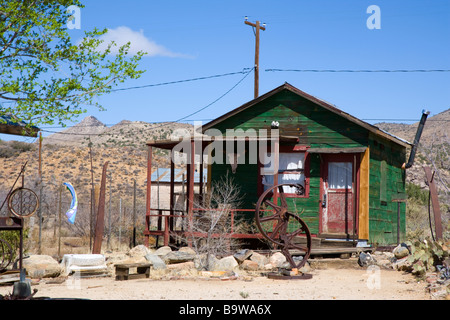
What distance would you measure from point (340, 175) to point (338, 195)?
57 centimetres

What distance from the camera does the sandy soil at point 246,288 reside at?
9.59m

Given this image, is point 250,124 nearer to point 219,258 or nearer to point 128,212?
point 219,258

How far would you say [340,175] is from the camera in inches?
632

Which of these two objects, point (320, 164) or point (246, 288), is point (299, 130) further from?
point (246, 288)

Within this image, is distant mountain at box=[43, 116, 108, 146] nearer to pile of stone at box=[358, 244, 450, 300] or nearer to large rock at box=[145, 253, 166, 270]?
large rock at box=[145, 253, 166, 270]

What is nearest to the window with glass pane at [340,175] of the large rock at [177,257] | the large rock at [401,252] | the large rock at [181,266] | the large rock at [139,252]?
the large rock at [401,252]

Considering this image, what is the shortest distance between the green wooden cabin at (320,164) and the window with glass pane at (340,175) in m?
0.03

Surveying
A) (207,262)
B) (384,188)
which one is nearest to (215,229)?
(207,262)

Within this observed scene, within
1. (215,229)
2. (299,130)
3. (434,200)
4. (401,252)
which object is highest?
(299,130)

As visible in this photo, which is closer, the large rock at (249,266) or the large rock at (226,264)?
the large rock at (226,264)

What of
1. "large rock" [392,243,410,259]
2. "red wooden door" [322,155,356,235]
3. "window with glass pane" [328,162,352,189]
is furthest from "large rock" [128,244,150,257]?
"large rock" [392,243,410,259]

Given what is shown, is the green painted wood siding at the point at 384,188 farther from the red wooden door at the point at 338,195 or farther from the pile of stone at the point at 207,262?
the pile of stone at the point at 207,262
